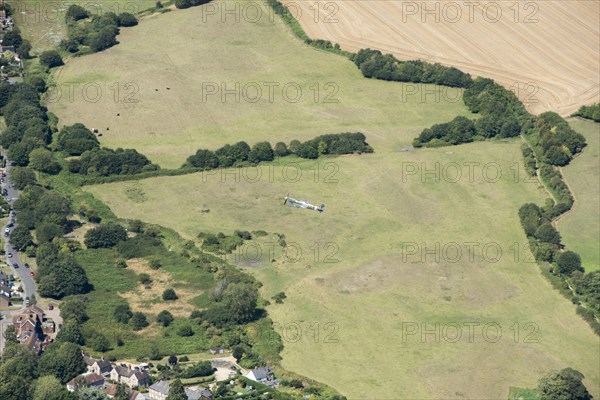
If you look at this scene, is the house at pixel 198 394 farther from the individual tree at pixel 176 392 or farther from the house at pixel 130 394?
the house at pixel 130 394

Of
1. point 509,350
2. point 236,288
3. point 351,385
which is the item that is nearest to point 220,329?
point 236,288

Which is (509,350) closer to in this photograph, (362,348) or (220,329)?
(362,348)

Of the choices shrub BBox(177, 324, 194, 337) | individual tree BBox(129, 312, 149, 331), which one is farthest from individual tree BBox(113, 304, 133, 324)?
shrub BBox(177, 324, 194, 337)

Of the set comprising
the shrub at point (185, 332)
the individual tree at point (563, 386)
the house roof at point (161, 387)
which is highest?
the individual tree at point (563, 386)

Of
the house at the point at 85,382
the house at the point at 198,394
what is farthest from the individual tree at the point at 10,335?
the house at the point at 198,394

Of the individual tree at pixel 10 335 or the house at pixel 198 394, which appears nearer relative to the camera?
the house at pixel 198 394

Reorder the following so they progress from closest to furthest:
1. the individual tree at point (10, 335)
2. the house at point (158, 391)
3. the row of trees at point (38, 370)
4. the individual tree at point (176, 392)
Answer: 1. the row of trees at point (38, 370)
2. the individual tree at point (176, 392)
3. the house at point (158, 391)
4. the individual tree at point (10, 335)

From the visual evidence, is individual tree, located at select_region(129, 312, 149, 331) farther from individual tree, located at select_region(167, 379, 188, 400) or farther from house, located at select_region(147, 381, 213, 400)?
individual tree, located at select_region(167, 379, 188, 400)
